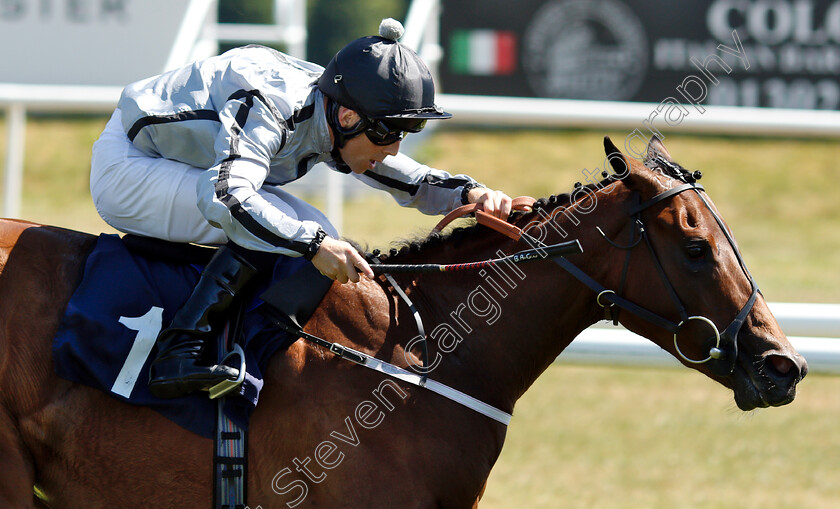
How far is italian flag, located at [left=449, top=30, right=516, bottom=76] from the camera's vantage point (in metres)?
7.93

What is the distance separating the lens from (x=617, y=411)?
6.77 metres

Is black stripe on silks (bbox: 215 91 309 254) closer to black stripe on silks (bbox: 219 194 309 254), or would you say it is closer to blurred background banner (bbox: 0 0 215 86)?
black stripe on silks (bbox: 219 194 309 254)

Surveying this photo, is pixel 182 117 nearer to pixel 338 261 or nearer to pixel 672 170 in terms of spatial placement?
pixel 338 261

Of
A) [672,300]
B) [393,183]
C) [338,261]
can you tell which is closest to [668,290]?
[672,300]

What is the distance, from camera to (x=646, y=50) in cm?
795

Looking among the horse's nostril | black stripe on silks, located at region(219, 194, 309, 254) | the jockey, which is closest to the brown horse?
the horse's nostril

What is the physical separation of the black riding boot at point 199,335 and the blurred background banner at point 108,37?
417 centimetres

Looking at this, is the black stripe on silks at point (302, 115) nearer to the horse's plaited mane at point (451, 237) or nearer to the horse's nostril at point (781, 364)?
the horse's plaited mane at point (451, 237)

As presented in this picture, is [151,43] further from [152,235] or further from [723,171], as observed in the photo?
[723,171]

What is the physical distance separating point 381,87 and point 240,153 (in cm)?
48

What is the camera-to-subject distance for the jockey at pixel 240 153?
2701 millimetres

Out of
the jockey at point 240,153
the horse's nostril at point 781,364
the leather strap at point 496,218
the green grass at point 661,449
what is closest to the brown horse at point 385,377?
the horse's nostril at point 781,364

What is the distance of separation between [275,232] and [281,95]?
477mm

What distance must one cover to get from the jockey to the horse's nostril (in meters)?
0.97
